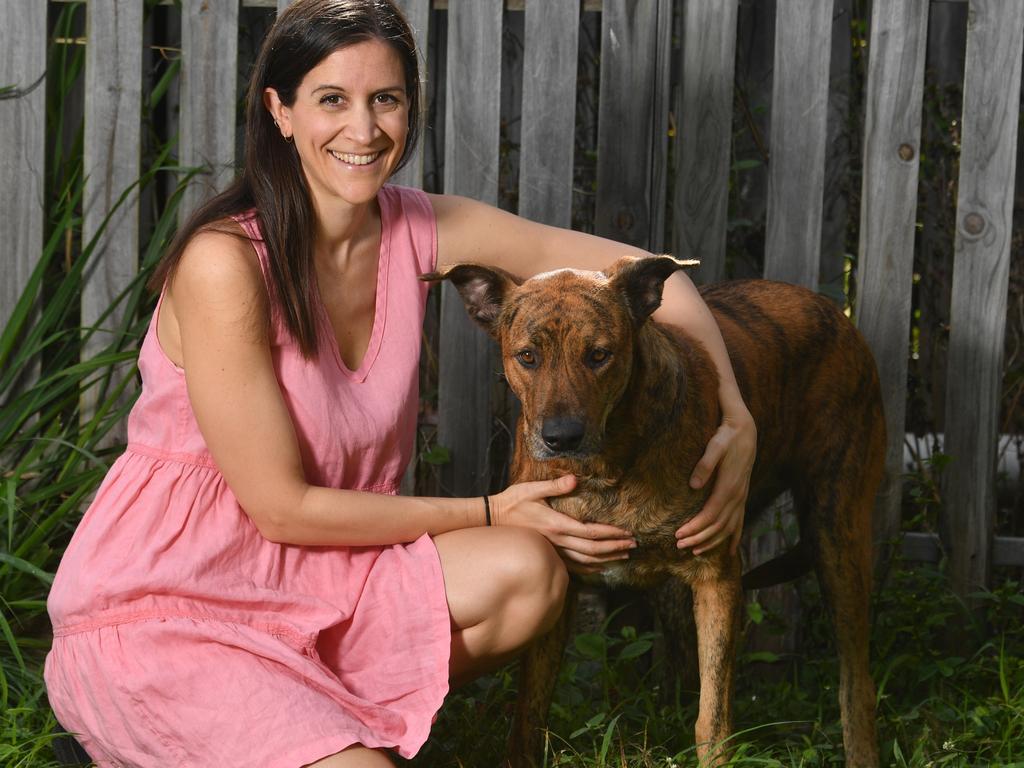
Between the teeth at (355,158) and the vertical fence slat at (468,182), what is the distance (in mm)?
1222

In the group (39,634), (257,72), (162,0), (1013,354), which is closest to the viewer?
(257,72)

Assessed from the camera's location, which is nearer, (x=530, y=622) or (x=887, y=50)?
(x=530, y=622)

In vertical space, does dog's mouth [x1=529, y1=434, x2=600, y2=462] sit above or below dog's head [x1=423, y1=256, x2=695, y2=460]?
below

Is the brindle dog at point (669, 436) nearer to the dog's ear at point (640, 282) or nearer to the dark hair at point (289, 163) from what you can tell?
A: the dog's ear at point (640, 282)

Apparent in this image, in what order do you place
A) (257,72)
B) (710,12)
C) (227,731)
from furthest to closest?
1. (710,12)
2. (257,72)
3. (227,731)

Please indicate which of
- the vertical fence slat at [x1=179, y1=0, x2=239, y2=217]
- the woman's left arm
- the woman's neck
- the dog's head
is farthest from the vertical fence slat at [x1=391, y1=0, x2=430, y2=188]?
the dog's head

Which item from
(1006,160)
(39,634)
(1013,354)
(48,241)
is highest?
(1006,160)

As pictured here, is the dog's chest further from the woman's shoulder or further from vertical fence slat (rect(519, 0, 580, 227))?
vertical fence slat (rect(519, 0, 580, 227))

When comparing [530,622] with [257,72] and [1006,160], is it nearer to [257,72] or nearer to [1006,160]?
[257,72]

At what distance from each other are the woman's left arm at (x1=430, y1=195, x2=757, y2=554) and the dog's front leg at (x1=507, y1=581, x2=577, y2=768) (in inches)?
19.4

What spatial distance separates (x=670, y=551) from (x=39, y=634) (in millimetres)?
2034

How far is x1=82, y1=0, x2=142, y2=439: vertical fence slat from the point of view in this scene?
4.31 meters

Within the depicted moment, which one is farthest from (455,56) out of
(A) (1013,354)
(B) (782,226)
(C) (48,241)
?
(A) (1013,354)

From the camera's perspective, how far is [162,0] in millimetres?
4434
